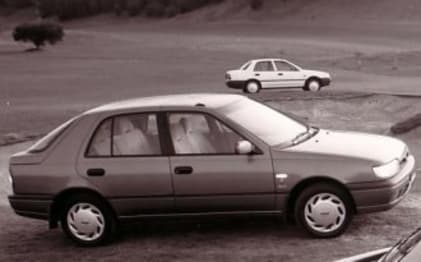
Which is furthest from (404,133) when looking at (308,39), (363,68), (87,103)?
(308,39)

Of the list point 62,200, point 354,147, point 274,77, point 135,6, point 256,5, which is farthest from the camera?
point 135,6

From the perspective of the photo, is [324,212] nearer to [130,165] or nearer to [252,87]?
[130,165]

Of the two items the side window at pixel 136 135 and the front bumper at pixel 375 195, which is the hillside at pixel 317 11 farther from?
the front bumper at pixel 375 195

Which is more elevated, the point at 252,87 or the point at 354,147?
the point at 354,147

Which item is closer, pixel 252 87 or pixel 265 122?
pixel 265 122

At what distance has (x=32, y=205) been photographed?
963cm

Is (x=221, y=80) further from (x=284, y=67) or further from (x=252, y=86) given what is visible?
(x=284, y=67)

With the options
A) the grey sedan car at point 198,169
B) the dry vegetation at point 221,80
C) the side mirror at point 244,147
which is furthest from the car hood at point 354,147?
the dry vegetation at point 221,80

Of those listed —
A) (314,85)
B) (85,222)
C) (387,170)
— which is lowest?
(314,85)

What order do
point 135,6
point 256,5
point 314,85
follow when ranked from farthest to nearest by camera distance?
point 135,6 < point 256,5 < point 314,85

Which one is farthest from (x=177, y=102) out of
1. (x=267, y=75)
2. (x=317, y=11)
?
(x=317, y=11)

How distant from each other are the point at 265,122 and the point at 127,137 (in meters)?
1.32

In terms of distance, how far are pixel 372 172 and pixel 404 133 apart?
370 inches

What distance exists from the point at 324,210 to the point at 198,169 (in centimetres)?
120
